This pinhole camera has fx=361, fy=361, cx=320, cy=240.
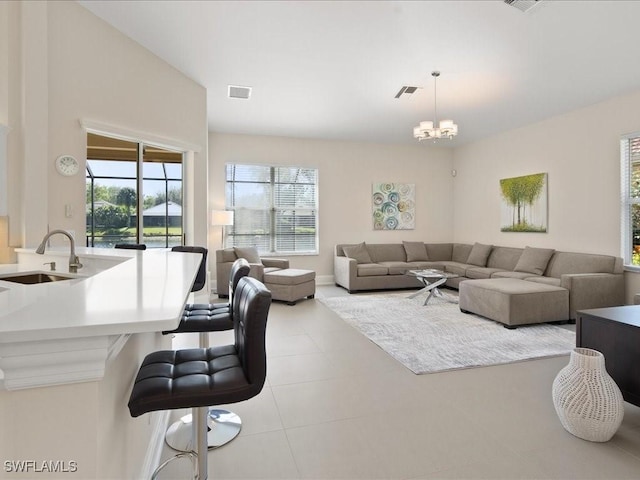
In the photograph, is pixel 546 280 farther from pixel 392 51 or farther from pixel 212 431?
pixel 212 431

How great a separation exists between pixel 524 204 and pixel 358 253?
3.04 meters

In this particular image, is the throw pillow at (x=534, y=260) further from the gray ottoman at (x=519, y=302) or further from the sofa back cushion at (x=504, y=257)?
the gray ottoman at (x=519, y=302)

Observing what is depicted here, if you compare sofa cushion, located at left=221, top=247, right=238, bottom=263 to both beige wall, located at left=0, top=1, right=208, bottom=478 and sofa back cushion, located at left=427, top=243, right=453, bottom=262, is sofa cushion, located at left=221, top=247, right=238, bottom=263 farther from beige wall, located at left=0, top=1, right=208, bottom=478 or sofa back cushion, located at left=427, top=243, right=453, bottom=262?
sofa back cushion, located at left=427, top=243, right=453, bottom=262

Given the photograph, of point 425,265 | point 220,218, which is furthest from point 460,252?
point 220,218

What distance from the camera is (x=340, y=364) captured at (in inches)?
126

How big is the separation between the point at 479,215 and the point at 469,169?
1033 mm

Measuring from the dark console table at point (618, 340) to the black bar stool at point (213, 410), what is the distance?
2.42 m

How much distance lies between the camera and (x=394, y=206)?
25.7 ft

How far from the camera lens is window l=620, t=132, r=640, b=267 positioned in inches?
183

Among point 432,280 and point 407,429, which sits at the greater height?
point 432,280

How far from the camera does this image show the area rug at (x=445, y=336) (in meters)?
3.29

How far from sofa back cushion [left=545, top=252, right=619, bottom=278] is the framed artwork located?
9.83ft

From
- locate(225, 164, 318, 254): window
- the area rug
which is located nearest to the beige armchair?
locate(225, 164, 318, 254): window

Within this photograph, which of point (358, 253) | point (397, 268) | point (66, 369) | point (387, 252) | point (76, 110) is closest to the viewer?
point (66, 369)
